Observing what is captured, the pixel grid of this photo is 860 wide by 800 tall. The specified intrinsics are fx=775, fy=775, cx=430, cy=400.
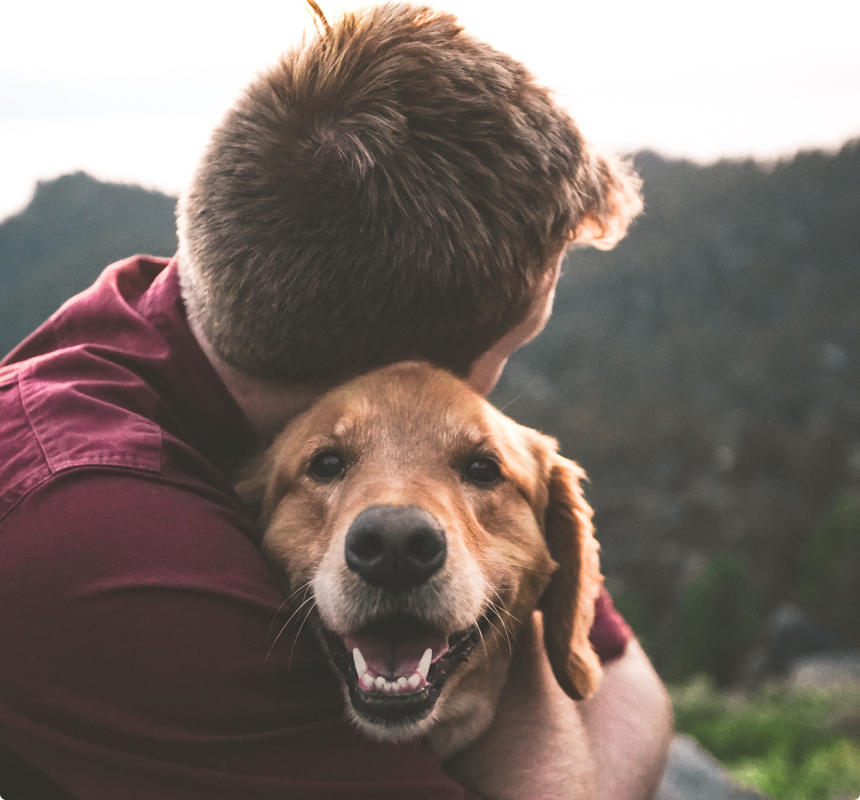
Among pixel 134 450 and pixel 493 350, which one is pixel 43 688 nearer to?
pixel 134 450

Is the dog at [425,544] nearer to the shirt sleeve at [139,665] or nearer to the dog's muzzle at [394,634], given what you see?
the dog's muzzle at [394,634]

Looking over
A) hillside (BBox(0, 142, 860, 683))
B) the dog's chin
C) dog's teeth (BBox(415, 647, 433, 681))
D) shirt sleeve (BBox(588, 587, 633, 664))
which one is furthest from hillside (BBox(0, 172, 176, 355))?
hillside (BBox(0, 142, 860, 683))

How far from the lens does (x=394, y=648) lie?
200 cm

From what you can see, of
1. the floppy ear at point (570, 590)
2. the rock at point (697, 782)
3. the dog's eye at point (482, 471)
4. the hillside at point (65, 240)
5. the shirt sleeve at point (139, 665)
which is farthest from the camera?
the rock at point (697, 782)

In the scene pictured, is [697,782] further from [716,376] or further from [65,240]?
[716,376]

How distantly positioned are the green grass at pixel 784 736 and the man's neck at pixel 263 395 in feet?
22.0

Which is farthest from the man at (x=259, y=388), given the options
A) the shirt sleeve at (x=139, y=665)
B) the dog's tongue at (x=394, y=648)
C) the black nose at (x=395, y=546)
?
the black nose at (x=395, y=546)

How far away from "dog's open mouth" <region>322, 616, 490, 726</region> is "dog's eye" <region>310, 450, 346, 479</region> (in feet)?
1.45

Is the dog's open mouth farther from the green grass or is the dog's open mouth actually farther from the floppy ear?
the green grass

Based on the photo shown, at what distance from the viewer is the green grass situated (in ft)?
28.6

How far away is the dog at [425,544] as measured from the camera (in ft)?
6.25

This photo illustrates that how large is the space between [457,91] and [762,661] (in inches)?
923

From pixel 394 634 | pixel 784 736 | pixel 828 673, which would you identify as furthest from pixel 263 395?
pixel 828 673

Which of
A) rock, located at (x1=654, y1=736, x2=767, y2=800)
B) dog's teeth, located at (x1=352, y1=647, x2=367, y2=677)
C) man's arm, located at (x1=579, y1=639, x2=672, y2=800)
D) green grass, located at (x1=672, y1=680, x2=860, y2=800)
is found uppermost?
dog's teeth, located at (x1=352, y1=647, x2=367, y2=677)
